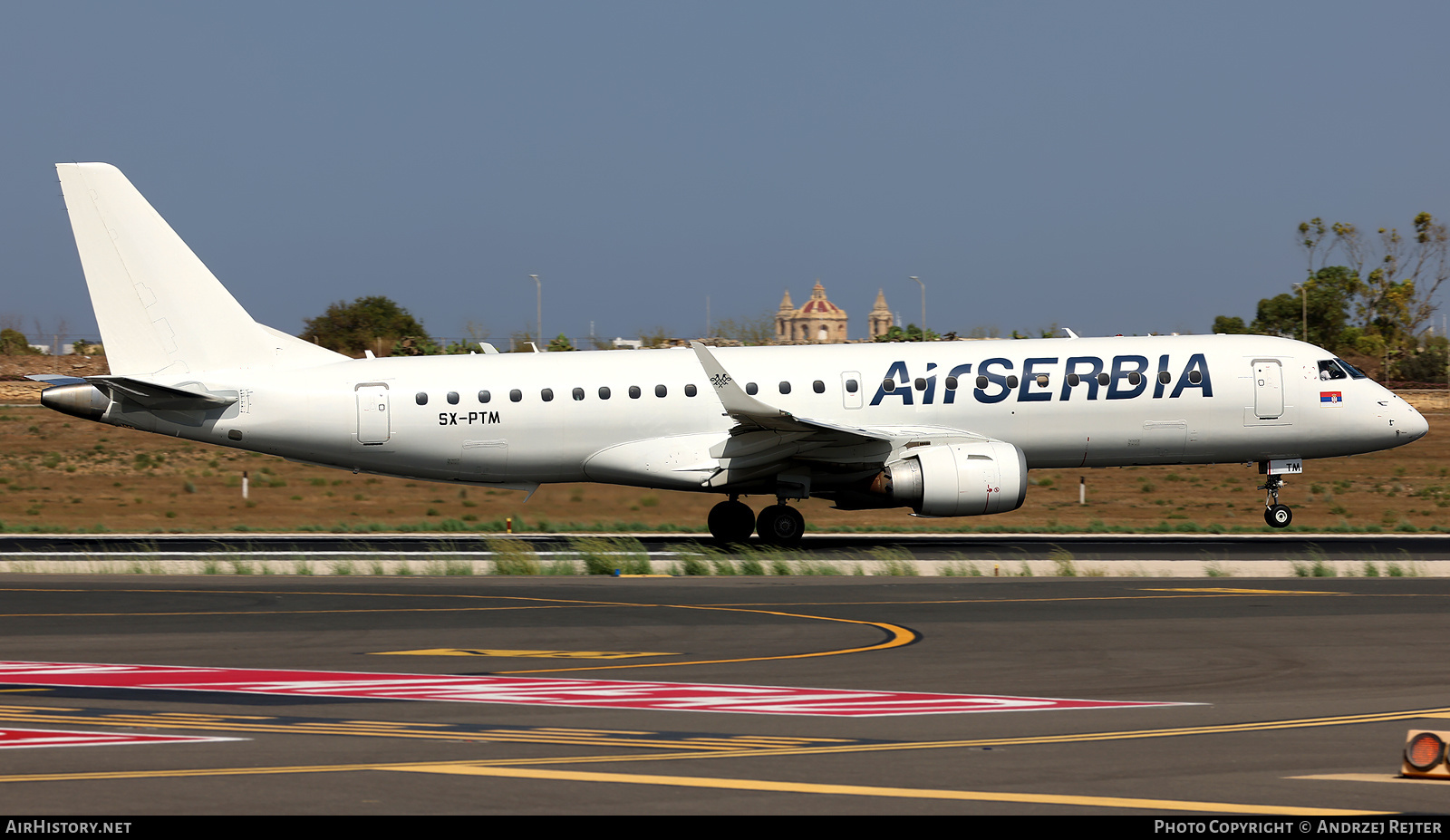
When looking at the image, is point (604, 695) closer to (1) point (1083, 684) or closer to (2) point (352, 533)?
(1) point (1083, 684)

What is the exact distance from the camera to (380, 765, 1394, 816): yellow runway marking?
825 centimetres

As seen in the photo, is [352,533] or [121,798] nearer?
[121,798]

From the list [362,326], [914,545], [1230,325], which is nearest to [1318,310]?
[1230,325]

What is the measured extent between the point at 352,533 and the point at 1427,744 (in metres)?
30.4

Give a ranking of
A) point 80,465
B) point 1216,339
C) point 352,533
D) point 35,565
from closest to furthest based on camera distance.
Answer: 1. point 35,565
2. point 1216,339
3. point 352,533
4. point 80,465

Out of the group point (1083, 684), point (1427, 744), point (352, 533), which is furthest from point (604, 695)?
point (352, 533)

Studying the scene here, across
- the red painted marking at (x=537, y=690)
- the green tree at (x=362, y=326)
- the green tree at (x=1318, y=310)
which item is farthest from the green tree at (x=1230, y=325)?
the red painted marking at (x=537, y=690)

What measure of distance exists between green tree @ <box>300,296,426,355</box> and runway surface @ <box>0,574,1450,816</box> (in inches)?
2445

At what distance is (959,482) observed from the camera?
2694 cm

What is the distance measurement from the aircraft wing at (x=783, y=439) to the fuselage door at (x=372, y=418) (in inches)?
241

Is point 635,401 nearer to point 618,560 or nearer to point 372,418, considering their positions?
point 618,560

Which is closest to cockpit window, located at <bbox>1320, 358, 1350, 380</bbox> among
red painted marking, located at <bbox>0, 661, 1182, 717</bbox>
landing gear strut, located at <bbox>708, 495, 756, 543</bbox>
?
landing gear strut, located at <bbox>708, 495, 756, 543</bbox>

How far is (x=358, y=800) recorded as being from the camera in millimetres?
8531
